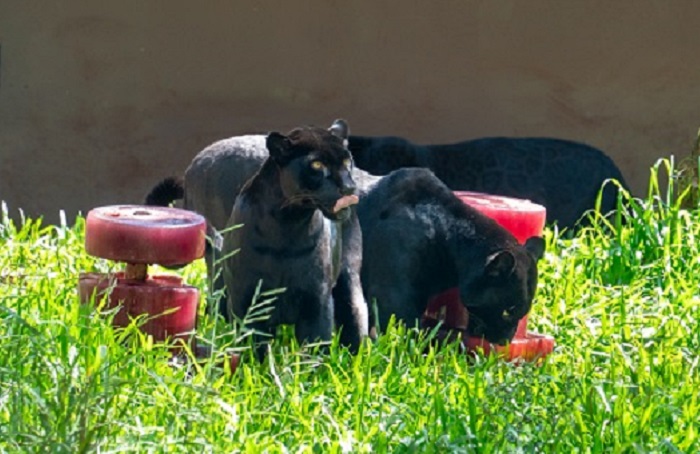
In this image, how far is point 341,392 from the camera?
4.01m

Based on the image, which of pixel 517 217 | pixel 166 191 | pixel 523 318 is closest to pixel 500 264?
pixel 523 318

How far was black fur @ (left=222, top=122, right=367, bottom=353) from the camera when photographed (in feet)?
14.3

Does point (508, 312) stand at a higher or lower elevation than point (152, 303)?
lower

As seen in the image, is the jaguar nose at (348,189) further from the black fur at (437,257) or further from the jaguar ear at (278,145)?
the black fur at (437,257)

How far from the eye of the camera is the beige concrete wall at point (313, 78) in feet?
25.6

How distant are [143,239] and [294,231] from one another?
1.47ft

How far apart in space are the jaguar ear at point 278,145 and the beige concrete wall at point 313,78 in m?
3.45

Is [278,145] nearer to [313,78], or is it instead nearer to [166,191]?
[166,191]

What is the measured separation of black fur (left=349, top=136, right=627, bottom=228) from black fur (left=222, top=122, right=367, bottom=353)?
3.01m

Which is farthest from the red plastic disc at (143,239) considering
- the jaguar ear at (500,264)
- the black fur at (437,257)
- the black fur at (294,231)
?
the jaguar ear at (500,264)

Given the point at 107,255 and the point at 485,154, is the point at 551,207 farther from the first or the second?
the point at 107,255

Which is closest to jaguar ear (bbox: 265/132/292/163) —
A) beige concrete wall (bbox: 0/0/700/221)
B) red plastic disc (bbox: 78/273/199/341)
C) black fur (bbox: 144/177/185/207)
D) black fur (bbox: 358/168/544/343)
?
red plastic disc (bbox: 78/273/199/341)

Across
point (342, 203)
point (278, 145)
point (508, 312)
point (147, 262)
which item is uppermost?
point (278, 145)

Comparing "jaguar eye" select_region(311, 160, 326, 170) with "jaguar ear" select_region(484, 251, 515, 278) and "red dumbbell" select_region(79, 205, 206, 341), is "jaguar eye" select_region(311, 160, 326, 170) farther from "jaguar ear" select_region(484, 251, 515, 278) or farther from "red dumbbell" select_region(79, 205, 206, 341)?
"jaguar ear" select_region(484, 251, 515, 278)
